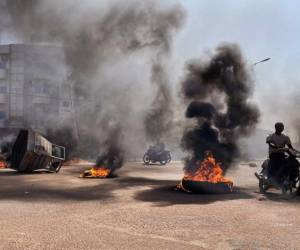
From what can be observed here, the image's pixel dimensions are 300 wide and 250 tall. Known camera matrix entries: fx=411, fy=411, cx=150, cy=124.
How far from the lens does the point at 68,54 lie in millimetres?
24906

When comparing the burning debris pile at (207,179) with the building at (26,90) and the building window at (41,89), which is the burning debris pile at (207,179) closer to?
the building at (26,90)

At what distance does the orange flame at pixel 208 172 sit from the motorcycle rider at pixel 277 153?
62.6 inches

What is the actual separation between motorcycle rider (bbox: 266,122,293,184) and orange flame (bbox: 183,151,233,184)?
159 cm

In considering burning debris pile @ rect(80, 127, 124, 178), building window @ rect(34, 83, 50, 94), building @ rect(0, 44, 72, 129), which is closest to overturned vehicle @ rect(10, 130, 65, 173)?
burning debris pile @ rect(80, 127, 124, 178)

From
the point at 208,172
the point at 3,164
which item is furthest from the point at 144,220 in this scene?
the point at 3,164

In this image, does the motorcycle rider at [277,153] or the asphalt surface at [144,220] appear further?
the motorcycle rider at [277,153]

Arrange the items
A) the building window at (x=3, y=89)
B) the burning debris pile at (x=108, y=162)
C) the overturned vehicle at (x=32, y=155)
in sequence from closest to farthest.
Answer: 1. the burning debris pile at (x=108, y=162)
2. the overturned vehicle at (x=32, y=155)
3. the building window at (x=3, y=89)

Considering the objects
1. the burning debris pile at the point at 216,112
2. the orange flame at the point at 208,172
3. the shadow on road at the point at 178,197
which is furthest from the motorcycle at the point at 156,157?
the shadow on road at the point at 178,197

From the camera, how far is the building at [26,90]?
39.8 metres

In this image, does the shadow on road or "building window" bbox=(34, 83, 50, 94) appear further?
"building window" bbox=(34, 83, 50, 94)

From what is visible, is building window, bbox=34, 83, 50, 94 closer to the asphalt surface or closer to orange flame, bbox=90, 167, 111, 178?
orange flame, bbox=90, 167, 111, 178

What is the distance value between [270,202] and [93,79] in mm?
20449

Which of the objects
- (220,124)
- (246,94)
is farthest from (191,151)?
(246,94)

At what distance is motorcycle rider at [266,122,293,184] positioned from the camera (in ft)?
40.5
